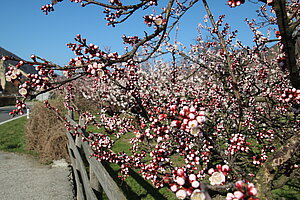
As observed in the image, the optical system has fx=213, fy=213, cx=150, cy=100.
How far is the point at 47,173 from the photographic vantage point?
5855 mm

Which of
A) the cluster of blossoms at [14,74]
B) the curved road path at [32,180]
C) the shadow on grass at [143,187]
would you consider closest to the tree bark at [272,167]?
the cluster of blossoms at [14,74]

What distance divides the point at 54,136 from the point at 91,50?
5605 millimetres

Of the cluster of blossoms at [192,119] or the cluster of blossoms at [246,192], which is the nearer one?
the cluster of blossoms at [246,192]

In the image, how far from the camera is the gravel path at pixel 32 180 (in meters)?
4.61

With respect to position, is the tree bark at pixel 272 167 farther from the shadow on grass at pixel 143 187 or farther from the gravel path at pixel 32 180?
the gravel path at pixel 32 180

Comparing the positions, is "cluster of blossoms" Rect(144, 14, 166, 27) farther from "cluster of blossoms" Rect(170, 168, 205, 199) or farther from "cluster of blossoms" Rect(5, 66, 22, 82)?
"cluster of blossoms" Rect(170, 168, 205, 199)

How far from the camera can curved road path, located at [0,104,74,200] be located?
4605 millimetres

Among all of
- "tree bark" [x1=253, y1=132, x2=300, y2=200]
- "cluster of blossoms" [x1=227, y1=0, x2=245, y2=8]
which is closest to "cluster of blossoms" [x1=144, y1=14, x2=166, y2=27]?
"cluster of blossoms" [x1=227, y1=0, x2=245, y2=8]

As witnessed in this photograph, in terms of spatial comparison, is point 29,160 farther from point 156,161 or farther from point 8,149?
point 156,161

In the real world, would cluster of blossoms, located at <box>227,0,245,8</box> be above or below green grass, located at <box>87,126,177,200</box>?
above

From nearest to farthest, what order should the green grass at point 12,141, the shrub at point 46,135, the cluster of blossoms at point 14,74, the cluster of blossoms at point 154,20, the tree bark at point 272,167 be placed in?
the tree bark at point 272,167, the cluster of blossoms at point 14,74, the cluster of blossoms at point 154,20, the shrub at point 46,135, the green grass at point 12,141

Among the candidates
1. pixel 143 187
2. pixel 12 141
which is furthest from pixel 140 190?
pixel 12 141

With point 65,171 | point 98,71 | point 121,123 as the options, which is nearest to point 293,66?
point 98,71

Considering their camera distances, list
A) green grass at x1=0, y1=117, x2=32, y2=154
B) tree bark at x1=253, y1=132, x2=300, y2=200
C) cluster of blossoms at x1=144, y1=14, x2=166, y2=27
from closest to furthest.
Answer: tree bark at x1=253, y1=132, x2=300, y2=200 → cluster of blossoms at x1=144, y1=14, x2=166, y2=27 → green grass at x1=0, y1=117, x2=32, y2=154
